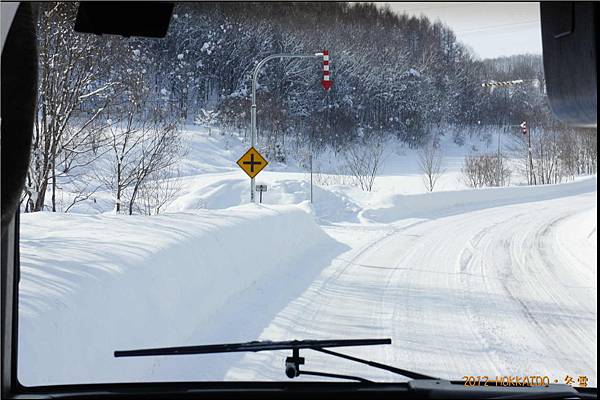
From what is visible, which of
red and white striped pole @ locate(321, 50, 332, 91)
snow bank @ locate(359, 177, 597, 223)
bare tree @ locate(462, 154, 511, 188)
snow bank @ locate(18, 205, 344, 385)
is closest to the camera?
red and white striped pole @ locate(321, 50, 332, 91)

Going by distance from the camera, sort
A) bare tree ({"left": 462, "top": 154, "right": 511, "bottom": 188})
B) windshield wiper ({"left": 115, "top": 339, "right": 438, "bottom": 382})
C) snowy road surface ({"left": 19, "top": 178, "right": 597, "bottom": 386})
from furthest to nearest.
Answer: snowy road surface ({"left": 19, "top": 178, "right": 597, "bottom": 386}), bare tree ({"left": 462, "top": 154, "right": 511, "bottom": 188}), windshield wiper ({"left": 115, "top": 339, "right": 438, "bottom": 382})

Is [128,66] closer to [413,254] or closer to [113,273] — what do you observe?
[113,273]

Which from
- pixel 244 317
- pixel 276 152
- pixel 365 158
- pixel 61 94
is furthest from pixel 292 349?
pixel 244 317

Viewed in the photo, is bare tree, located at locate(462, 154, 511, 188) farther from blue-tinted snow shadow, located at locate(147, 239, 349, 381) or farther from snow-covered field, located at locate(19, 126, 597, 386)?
blue-tinted snow shadow, located at locate(147, 239, 349, 381)

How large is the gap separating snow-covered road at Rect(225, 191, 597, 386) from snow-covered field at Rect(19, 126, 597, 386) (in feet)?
0.06

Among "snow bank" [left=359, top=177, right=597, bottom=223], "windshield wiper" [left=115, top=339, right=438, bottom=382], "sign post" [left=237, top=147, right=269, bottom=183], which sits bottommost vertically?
"windshield wiper" [left=115, top=339, right=438, bottom=382]

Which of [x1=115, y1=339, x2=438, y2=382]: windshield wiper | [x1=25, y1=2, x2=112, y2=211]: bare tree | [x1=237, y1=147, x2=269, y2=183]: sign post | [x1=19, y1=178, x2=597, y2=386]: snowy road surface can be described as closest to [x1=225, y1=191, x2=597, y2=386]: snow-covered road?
[x1=19, y1=178, x2=597, y2=386]: snowy road surface

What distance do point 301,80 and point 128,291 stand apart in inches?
95.2

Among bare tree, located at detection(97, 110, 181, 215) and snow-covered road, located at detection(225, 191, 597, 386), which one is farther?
snow-covered road, located at detection(225, 191, 597, 386)

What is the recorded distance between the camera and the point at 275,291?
6477 mm

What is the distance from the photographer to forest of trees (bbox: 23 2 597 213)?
5.97ft

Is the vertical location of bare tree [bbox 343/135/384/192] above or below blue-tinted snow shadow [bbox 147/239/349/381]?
above

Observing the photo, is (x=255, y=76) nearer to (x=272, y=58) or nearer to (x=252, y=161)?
(x=272, y=58)

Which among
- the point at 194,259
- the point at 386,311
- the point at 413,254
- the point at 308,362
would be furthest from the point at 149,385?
the point at 413,254
